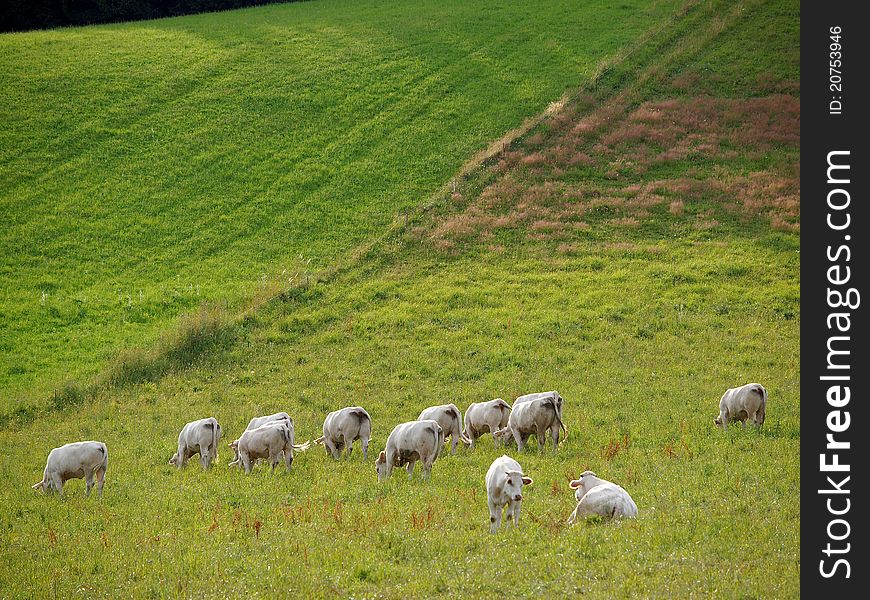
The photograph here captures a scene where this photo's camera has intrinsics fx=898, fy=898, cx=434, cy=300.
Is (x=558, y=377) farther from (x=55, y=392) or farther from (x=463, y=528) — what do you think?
(x=55, y=392)

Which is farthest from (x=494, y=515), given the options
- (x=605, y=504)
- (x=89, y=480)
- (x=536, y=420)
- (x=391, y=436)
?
(x=89, y=480)

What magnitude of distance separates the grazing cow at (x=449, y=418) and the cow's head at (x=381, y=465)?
2.11m

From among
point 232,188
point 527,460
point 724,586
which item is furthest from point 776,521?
point 232,188

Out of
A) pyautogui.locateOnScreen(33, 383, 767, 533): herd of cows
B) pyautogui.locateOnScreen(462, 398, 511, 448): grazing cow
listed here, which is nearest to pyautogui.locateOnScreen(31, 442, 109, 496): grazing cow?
pyautogui.locateOnScreen(33, 383, 767, 533): herd of cows

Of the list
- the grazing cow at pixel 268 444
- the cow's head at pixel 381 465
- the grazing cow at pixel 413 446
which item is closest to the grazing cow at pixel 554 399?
the grazing cow at pixel 413 446

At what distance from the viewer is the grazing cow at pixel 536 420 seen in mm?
21188

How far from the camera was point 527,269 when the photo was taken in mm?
40719

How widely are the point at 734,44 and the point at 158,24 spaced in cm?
5145

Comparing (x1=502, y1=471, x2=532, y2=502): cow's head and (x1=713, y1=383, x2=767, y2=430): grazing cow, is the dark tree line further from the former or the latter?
(x1=502, y1=471, x2=532, y2=502): cow's head

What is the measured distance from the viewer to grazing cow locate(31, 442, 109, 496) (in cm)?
2009

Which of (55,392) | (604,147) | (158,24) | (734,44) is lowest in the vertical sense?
(55,392)

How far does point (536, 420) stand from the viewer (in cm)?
2136

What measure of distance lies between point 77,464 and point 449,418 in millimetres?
8719

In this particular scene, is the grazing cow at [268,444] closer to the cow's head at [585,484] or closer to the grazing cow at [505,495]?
the grazing cow at [505,495]
